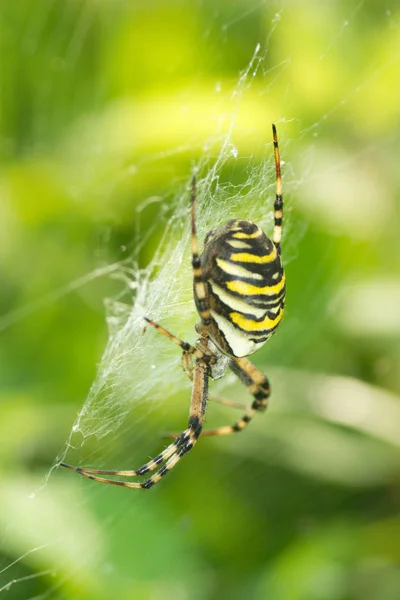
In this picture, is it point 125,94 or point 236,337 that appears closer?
point 236,337

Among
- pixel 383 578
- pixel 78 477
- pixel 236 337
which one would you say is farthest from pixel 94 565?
pixel 383 578

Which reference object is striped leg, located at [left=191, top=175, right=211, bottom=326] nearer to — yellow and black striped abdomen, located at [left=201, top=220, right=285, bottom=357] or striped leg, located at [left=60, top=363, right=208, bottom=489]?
yellow and black striped abdomen, located at [left=201, top=220, right=285, bottom=357]

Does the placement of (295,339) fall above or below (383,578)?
above

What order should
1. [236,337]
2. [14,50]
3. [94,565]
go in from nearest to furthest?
[236,337] < [94,565] < [14,50]

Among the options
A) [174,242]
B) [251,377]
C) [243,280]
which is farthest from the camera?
[174,242]

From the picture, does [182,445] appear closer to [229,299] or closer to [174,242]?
[229,299]

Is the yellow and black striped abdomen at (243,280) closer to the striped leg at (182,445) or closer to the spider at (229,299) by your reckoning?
the spider at (229,299)

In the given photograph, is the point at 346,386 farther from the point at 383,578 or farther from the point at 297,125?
the point at 297,125

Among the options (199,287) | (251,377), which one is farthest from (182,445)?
(199,287)
